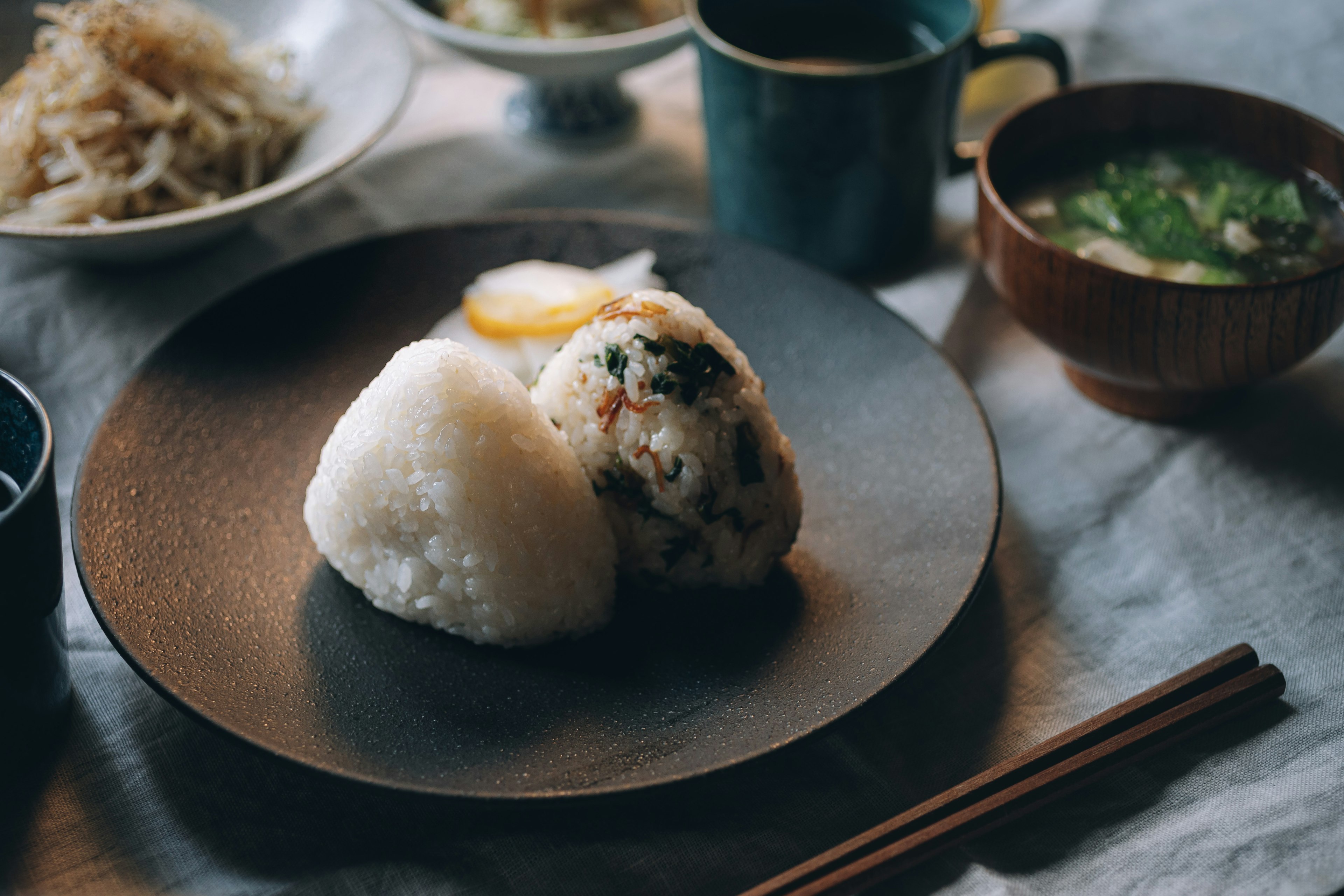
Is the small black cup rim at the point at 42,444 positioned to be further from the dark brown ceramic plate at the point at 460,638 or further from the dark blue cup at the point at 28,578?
the dark brown ceramic plate at the point at 460,638

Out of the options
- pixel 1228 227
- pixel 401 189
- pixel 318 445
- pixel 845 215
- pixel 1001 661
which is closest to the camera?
pixel 1001 661

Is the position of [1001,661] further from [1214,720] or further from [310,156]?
[310,156]

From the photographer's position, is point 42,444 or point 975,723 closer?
point 42,444

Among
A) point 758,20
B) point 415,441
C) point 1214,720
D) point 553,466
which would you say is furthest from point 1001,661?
point 758,20

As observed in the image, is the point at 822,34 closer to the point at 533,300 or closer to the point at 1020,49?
the point at 1020,49

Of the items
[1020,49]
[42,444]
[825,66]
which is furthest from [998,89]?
[42,444]

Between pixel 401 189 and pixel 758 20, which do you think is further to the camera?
pixel 401 189
